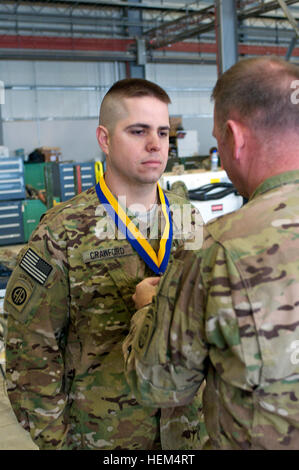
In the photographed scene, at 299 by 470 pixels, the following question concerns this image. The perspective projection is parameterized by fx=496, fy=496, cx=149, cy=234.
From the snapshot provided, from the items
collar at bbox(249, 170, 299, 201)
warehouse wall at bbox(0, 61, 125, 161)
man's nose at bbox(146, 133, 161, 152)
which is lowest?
collar at bbox(249, 170, 299, 201)

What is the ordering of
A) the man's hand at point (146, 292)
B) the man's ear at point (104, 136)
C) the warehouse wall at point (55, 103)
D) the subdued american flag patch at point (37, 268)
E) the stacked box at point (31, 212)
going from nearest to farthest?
the man's hand at point (146, 292), the subdued american flag patch at point (37, 268), the man's ear at point (104, 136), the stacked box at point (31, 212), the warehouse wall at point (55, 103)

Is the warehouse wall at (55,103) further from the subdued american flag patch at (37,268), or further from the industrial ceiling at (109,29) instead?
the subdued american flag patch at (37,268)

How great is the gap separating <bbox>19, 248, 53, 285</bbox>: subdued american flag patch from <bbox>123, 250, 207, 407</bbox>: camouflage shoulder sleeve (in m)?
0.45

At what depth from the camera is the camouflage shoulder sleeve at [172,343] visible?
989mm

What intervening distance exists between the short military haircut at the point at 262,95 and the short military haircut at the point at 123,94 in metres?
0.49

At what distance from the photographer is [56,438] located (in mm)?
1422

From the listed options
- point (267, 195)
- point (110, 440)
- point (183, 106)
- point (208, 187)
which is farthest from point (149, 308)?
point (183, 106)

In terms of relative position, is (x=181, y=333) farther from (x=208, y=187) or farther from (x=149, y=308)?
(x=208, y=187)

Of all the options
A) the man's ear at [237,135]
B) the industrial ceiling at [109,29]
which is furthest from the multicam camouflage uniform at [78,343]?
the industrial ceiling at [109,29]

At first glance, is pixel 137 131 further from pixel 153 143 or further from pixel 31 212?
pixel 31 212

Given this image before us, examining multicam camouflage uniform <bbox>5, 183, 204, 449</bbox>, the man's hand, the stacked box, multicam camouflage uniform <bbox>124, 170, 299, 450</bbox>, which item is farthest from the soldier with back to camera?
the stacked box

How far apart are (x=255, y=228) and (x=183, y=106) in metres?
14.0

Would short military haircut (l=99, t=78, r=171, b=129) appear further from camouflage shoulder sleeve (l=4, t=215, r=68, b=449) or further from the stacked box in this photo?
the stacked box

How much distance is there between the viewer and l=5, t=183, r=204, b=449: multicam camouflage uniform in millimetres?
1427
